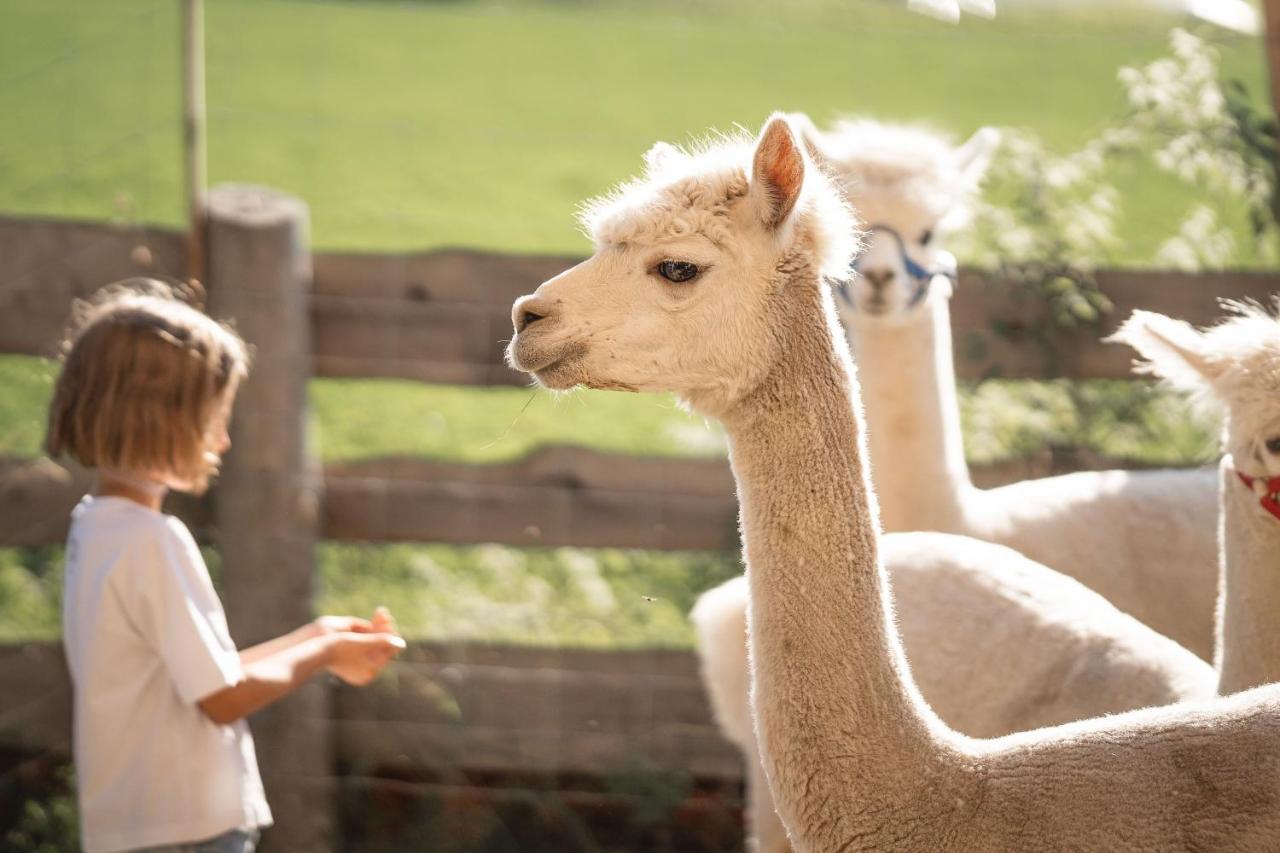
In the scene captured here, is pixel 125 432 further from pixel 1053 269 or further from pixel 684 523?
pixel 1053 269

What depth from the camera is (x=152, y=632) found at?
104 inches

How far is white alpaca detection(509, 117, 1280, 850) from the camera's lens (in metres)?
2.03

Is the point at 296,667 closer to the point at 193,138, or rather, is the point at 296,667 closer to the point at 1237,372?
the point at 1237,372

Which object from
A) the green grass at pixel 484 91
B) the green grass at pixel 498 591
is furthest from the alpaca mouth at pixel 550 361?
the green grass at pixel 484 91

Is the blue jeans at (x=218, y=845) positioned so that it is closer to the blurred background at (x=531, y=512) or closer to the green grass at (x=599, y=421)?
the green grass at (x=599, y=421)

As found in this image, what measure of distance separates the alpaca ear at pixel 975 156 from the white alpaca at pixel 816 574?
198 cm

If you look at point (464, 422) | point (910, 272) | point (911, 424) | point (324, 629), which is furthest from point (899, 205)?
point (464, 422)

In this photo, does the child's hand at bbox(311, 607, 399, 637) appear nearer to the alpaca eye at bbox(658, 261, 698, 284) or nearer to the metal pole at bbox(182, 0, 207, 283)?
the alpaca eye at bbox(658, 261, 698, 284)

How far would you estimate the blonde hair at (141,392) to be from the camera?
2748 millimetres

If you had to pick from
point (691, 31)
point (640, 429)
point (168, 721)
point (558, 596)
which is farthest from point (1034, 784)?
point (691, 31)

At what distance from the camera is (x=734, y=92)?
56.7 ft

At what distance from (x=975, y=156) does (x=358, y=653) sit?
246cm

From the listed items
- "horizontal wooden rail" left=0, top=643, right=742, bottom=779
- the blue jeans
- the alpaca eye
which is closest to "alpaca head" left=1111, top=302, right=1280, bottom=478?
the alpaca eye

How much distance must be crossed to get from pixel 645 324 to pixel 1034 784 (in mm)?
899
